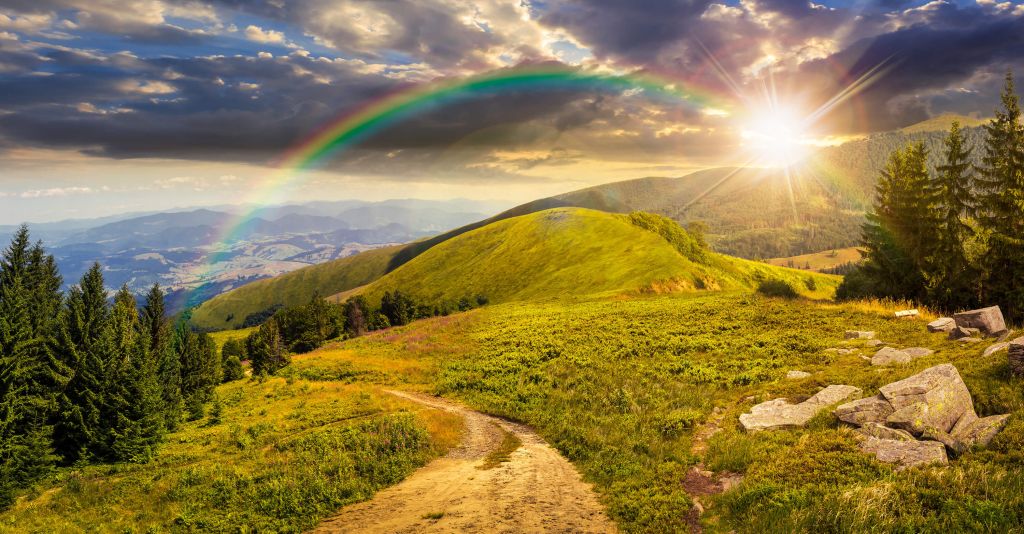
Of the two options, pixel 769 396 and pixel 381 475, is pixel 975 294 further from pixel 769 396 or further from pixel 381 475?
pixel 381 475

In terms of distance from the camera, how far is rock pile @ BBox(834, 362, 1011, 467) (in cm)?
1405

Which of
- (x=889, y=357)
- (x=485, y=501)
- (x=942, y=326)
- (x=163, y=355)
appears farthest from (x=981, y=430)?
(x=163, y=355)

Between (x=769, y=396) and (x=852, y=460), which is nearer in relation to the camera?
(x=852, y=460)

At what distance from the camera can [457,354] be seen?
55.3 metres

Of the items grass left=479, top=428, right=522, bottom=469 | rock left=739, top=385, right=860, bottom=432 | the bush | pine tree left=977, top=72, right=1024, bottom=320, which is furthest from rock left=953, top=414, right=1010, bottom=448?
the bush

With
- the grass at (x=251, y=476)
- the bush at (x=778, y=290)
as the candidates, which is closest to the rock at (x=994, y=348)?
the grass at (x=251, y=476)

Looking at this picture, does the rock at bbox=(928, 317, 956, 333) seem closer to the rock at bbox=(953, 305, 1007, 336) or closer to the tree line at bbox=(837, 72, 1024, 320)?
the rock at bbox=(953, 305, 1007, 336)

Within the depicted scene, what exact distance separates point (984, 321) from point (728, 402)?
1352cm

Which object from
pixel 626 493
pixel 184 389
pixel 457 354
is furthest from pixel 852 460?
pixel 184 389

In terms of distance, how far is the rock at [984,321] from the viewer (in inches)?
945

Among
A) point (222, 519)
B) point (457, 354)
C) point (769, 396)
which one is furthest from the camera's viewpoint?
point (457, 354)

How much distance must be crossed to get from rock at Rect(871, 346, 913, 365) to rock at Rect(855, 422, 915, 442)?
8.77 m

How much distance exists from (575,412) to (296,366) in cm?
4431

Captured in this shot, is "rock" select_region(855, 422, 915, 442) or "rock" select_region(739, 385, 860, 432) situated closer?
"rock" select_region(855, 422, 915, 442)
